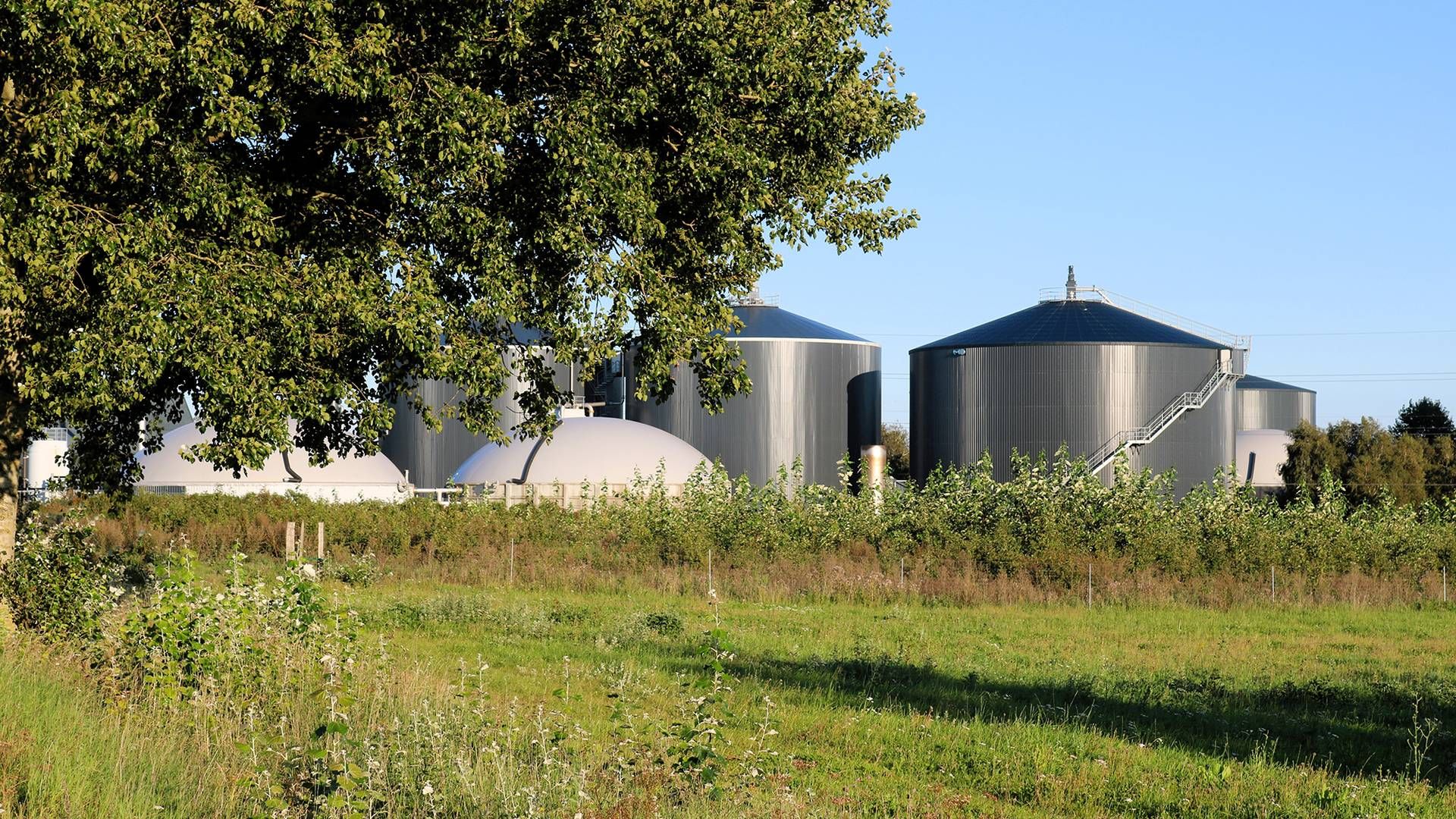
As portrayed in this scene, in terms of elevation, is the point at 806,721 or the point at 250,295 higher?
the point at 250,295

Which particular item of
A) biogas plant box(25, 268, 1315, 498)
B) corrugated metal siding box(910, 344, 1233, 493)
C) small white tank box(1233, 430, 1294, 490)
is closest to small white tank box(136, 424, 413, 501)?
biogas plant box(25, 268, 1315, 498)

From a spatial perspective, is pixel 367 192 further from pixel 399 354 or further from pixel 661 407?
pixel 661 407

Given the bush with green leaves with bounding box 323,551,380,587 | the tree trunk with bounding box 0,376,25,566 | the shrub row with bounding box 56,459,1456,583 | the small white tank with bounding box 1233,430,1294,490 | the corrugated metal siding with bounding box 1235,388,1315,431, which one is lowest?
the bush with green leaves with bounding box 323,551,380,587

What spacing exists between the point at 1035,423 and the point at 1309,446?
11.9 metres

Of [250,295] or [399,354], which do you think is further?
[399,354]

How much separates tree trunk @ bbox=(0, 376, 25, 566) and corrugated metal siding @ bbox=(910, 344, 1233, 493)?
45583 millimetres

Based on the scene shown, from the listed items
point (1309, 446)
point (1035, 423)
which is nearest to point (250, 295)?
point (1035, 423)

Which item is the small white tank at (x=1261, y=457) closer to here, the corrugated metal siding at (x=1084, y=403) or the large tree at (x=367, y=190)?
the corrugated metal siding at (x=1084, y=403)

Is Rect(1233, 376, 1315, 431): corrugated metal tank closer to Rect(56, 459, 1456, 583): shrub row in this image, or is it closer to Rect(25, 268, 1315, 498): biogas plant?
Rect(25, 268, 1315, 498): biogas plant

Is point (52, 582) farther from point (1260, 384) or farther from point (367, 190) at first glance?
point (1260, 384)

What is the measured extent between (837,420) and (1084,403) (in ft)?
41.0

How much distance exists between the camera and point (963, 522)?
112ft

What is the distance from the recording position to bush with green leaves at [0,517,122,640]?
46.1 feet

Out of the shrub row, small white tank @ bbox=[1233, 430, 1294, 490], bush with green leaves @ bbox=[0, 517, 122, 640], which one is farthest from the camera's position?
small white tank @ bbox=[1233, 430, 1294, 490]
